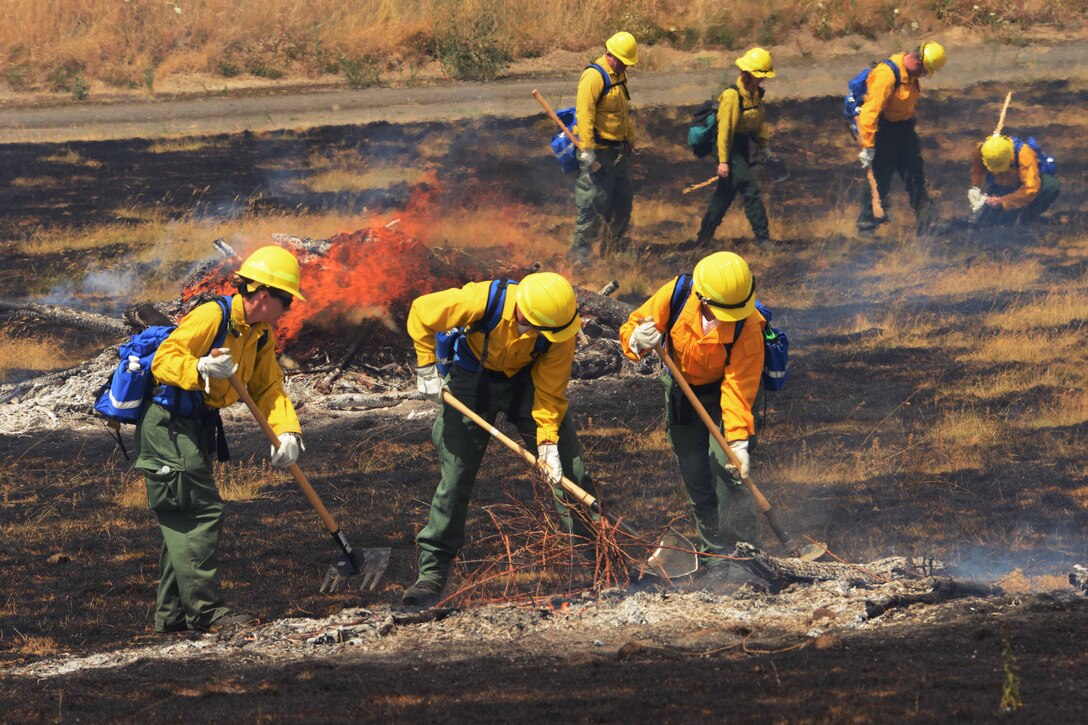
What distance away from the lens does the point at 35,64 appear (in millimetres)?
24406

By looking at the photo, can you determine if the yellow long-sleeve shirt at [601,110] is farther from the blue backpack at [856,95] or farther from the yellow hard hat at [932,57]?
the yellow hard hat at [932,57]

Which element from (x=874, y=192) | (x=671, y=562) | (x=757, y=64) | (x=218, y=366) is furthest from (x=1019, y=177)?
→ (x=218, y=366)

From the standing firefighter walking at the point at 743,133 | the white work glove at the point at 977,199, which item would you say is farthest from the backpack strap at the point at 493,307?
the white work glove at the point at 977,199

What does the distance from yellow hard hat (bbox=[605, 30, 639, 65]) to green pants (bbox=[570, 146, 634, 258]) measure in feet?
2.70

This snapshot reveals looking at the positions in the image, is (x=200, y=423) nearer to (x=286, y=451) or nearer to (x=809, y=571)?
(x=286, y=451)

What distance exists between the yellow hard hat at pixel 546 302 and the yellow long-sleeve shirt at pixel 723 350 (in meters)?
0.44

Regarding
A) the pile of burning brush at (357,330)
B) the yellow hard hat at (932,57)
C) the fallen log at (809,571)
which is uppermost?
the yellow hard hat at (932,57)

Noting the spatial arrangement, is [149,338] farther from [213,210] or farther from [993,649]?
[213,210]

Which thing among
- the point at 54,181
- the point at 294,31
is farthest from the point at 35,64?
the point at 54,181

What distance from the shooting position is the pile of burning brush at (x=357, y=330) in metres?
11.4

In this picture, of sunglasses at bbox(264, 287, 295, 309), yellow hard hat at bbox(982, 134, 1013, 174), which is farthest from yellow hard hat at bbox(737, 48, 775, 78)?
sunglasses at bbox(264, 287, 295, 309)

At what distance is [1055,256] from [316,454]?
8070 mm

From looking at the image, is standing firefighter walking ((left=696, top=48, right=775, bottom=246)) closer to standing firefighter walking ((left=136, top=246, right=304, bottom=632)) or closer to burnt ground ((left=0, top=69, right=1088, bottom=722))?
burnt ground ((left=0, top=69, right=1088, bottom=722))

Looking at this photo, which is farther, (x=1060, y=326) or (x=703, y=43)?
(x=703, y=43)
